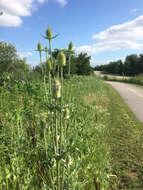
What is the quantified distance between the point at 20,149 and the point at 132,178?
6.50 feet

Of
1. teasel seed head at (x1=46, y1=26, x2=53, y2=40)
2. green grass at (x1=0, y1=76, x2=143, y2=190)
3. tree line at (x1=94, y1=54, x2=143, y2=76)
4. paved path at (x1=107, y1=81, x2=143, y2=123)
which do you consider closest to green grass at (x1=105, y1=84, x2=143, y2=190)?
green grass at (x1=0, y1=76, x2=143, y2=190)

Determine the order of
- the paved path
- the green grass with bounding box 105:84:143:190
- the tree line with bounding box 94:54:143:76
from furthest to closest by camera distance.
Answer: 1. the tree line with bounding box 94:54:143:76
2. the paved path
3. the green grass with bounding box 105:84:143:190

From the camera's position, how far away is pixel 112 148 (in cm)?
371

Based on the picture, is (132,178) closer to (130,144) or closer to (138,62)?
(130,144)

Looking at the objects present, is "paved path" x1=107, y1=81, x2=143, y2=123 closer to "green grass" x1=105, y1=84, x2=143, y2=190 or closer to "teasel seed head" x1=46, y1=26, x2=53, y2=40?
"green grass" x1=105, y1=84, x2=143, y2=190

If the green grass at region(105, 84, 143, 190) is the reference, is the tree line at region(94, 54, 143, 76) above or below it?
above

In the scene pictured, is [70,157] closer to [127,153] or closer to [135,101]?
[127,153]

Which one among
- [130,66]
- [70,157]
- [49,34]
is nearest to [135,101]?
[70,157]

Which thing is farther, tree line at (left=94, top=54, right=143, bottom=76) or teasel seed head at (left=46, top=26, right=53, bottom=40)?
tree line at (left=94, top=54, right=143, bottom=76)

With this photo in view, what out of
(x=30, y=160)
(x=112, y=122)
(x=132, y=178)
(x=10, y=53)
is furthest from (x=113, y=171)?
(x=10, y=53)

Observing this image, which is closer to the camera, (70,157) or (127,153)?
(70,157)

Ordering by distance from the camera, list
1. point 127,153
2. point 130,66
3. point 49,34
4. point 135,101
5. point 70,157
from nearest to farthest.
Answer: point 49,34 < point 70,157 < point 127,153 < point 135,101 < point 130,66

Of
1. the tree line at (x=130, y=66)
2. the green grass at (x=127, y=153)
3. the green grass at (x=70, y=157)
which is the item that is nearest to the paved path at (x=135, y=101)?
the green grass at (x=127, y=153)

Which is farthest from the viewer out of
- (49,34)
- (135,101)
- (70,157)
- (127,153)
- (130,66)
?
(130,66)
